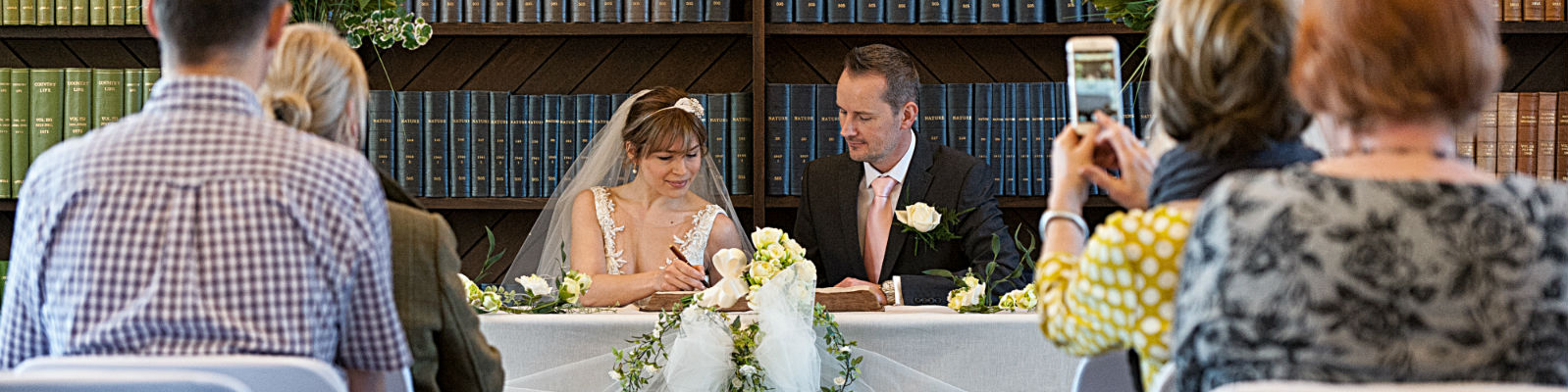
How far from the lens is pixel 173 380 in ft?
3.76

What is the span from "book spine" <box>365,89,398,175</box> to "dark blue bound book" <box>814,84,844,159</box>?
1020mm

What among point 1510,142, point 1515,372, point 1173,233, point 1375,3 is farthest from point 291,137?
point 1510,142

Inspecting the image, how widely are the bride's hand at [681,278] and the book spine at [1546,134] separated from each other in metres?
2.13

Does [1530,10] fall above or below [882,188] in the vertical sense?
above

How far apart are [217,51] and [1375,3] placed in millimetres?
1116

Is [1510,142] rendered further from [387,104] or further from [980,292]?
[387,104]

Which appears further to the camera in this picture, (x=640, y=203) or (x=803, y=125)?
(x=803, y=125)

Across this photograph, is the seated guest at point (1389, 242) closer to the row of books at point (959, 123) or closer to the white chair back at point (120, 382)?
the white chair back at point (120, 382)

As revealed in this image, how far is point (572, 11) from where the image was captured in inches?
134

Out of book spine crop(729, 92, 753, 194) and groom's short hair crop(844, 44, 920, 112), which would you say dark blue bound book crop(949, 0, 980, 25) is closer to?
groom's short hair crop(844, 44, 920, 112)

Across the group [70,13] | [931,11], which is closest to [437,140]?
[70,13]

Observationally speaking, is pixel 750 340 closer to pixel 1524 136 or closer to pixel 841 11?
pixel 841 11

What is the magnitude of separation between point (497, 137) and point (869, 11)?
3.28 ft

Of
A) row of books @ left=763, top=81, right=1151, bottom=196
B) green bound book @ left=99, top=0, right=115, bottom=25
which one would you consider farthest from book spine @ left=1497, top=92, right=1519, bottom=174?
green bound book @ left=99, top=0, right=115, bottom=25
